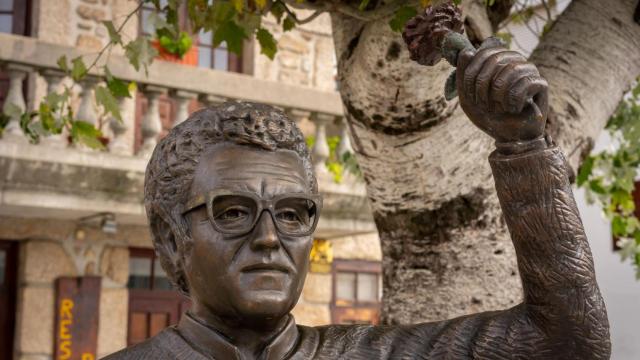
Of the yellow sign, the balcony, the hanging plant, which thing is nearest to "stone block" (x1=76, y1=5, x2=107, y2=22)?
the hanging plant

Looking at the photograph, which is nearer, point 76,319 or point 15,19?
point 76,319

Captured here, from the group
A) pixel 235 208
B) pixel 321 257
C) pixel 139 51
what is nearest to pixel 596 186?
pixel 139 51

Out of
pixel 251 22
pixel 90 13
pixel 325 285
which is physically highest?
pixel 90 13

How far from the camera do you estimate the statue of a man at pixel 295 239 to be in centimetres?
154

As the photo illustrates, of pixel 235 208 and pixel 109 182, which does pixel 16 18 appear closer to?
pixel 109 182

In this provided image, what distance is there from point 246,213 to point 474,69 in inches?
18.0

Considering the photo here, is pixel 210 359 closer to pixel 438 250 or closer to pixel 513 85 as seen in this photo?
pixel 513 85

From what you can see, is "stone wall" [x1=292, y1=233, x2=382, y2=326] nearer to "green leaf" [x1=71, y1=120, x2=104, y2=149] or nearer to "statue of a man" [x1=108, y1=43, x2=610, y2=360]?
"green leaf" [x1=71, y1=120, x2=104, y2=149]

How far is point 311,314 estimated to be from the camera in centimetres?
825

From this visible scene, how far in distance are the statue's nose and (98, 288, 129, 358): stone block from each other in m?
5.80

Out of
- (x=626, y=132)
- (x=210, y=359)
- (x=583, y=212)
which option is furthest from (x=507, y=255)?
(x=583, y=212)

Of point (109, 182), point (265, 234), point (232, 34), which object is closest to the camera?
point (265, 234)

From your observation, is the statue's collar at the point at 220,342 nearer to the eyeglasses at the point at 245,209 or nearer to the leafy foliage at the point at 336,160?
the eyeglasses at the point at 245,209

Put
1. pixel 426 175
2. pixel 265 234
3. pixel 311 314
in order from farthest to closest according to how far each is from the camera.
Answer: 1. pixel 311 314
2. pixel 426 175
3. pixel 265 234
